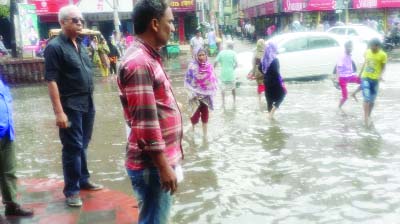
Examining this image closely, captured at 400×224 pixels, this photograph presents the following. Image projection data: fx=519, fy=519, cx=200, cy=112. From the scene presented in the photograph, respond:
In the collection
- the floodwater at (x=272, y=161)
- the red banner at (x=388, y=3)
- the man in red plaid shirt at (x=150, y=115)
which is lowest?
the floodwater at (x=272, y=161)

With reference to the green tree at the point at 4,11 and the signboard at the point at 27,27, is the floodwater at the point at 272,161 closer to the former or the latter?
the signboard at the point at 27,27

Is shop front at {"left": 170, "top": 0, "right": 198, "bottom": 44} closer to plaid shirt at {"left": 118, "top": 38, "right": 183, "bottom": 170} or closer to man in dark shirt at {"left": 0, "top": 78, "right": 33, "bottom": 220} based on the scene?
man in dark shirt at {"left": 0, "top": 78, "right": 33, "bottom": 220}

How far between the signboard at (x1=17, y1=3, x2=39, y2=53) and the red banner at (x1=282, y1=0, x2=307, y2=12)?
59.2 feet

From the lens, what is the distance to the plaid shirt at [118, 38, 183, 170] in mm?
2609

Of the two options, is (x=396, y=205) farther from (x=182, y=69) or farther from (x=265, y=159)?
(x=182, y=69)

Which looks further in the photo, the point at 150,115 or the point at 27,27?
the point at 27,27

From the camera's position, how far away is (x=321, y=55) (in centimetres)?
1567

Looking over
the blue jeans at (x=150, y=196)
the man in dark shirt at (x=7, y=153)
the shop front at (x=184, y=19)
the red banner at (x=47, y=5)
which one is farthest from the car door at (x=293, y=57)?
the shop front at (x=184, y=19)

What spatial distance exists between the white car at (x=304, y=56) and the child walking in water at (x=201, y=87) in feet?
21.9

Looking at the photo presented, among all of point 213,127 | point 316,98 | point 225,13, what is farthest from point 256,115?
point 225,13

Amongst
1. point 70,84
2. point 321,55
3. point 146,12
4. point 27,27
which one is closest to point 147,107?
point 146,12

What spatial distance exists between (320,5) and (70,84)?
28.9 m

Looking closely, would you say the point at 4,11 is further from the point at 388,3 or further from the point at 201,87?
the point at 388,3

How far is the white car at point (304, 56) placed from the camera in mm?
15273
